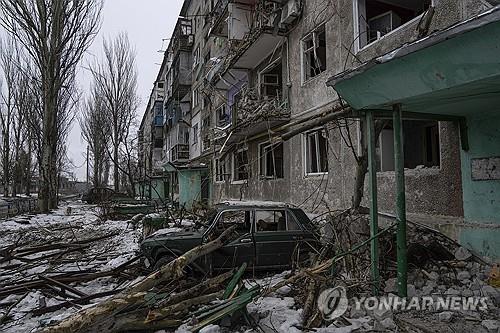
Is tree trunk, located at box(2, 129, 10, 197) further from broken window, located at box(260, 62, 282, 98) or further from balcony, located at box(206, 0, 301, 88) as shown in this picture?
broken window, located at box(260, 62, 282, 98)

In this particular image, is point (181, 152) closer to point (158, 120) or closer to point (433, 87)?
point (158, 120)

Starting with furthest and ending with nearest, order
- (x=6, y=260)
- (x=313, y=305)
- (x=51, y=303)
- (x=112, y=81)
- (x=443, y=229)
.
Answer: (x=112, y=81) < (x=6, y=260) < (x=443, y=229) < (x=51, y=303) < (x=313, y=305)

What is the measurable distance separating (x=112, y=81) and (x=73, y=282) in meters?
29.9

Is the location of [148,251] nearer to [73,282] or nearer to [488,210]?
[73,282]

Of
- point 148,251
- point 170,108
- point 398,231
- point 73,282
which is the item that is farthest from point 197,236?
point 170,108

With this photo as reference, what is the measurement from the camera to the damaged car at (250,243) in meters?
6.57

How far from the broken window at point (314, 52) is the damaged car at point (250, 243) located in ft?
19.2

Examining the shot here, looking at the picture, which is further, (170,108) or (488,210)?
(170,108)

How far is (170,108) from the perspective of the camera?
3375cm

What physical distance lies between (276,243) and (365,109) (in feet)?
10.2

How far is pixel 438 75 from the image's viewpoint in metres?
3.84

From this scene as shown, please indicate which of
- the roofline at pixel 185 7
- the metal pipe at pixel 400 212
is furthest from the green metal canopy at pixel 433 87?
the roofline at pixel 185 7

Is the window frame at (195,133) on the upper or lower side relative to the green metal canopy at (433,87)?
upper

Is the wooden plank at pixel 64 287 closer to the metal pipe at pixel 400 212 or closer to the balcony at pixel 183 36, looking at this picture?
the metal pipe at pixel 400 212
